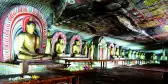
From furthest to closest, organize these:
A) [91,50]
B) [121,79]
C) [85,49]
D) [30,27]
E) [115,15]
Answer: [91,50]
[85,49]
[115,15]
[121,79]
[30,27]

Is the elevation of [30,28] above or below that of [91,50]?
above

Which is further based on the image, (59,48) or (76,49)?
(76,49)

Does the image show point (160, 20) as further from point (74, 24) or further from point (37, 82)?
point (37, 82)

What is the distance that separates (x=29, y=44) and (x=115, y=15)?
4330 mm

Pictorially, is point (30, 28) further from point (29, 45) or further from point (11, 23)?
point (11, 23)

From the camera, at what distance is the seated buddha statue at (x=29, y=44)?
5.76 metres

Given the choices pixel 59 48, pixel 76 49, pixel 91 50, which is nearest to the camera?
pixel 59 48

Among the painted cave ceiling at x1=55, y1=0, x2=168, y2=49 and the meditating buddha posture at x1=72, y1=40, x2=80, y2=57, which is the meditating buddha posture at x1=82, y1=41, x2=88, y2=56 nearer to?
the meditating buddha posture at x1=72, y1=40, x2=80, y2=57

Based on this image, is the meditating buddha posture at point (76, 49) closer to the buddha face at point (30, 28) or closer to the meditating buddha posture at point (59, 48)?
the meditating buddha posture at point (59, 48)

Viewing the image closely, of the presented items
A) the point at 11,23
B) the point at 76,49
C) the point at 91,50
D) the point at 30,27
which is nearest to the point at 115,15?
the point at 76,49

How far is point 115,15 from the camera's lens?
8219mm

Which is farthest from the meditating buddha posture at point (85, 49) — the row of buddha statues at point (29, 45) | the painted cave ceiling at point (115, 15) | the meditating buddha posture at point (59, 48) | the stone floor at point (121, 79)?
the row of buddha statues at point (29, 45)

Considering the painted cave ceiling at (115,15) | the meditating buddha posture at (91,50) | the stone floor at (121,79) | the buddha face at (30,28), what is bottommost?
the stone floor at (121,79)

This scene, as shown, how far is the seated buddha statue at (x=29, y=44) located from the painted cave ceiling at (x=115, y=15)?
5.33 feet
